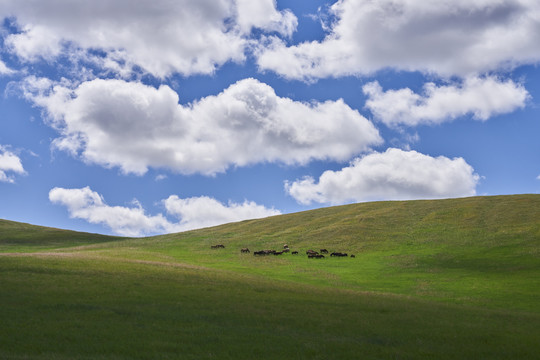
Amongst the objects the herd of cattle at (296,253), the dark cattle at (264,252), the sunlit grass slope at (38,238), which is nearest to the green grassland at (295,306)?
the herd of cattle at (296,253)

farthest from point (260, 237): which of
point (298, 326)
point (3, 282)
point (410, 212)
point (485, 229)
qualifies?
point (298, 326)

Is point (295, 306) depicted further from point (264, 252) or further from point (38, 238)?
point (38, 238)

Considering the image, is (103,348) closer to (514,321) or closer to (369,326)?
(369,326)

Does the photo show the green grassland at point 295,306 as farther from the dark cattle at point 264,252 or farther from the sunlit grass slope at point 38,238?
the sunlit grass slope at point 38,238

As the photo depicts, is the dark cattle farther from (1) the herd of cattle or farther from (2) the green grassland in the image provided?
(2) the green grassland

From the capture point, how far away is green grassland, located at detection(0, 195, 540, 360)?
18.2 meters

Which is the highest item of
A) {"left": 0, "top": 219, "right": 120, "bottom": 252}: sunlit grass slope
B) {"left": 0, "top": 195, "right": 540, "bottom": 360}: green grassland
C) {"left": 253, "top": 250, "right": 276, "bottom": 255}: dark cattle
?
{"left": 0, "top": 219, "right": 120, "bottom": 252}: sunlit grass slope

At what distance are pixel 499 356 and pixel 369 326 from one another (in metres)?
6.41

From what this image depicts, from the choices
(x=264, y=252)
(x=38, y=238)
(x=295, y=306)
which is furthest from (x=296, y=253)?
(x=38, y=238)

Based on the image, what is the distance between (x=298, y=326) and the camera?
2241 cm

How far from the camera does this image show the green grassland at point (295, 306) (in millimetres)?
18172

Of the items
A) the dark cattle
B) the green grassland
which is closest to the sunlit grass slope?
the green grassland

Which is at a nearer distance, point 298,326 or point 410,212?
point 298,326

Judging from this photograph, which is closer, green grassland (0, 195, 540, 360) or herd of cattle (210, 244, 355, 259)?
green grassland (0, 195, 540, 360)
